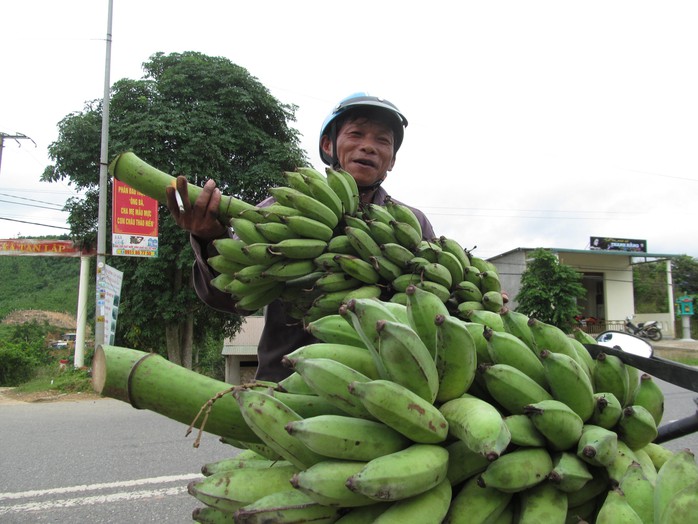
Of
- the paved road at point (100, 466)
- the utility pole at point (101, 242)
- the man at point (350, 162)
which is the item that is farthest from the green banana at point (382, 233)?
the utility pole at point (101, 242)

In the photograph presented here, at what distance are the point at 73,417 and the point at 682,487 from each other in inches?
300

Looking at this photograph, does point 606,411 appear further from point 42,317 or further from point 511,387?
point 42,317

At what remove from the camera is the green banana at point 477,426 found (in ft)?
2.32

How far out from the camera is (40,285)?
128ft

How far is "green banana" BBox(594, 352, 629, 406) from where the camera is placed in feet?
3.12

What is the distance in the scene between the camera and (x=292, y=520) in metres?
0.76

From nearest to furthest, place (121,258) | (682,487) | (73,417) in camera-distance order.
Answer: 1. (682,487)
2. (73,417)
3. (121,258)

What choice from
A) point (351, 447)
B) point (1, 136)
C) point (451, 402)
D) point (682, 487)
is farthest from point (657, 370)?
point (1, 136)

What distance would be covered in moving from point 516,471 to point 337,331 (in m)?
0.45

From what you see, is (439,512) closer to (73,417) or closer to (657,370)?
(657,370)

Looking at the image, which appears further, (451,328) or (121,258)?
(121,258)

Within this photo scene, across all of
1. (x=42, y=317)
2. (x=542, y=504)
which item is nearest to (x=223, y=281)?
(x=542, y=504)

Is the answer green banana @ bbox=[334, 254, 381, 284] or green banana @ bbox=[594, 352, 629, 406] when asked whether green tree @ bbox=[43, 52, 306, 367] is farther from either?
green banana @ bbox=[594, 352, 629, 406]

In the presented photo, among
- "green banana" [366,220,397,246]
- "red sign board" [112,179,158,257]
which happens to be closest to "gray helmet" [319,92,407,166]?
"green banana" [366,220,397,246]
